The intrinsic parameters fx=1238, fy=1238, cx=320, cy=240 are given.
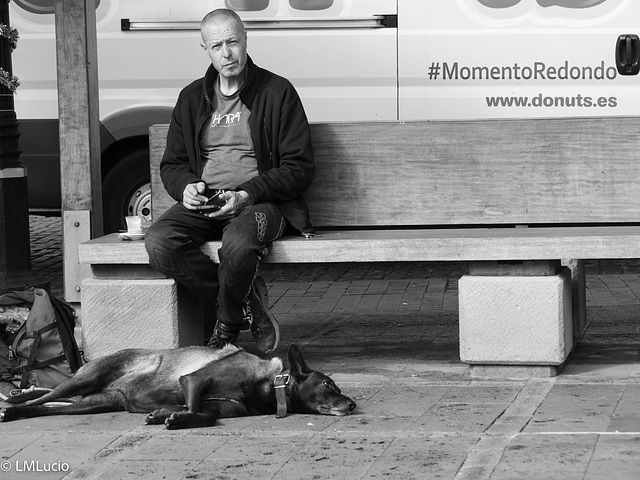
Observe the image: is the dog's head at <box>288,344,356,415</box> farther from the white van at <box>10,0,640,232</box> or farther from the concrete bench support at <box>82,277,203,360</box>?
the white van at <box>10,0,640,232</box>

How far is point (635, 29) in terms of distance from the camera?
8.38 metres

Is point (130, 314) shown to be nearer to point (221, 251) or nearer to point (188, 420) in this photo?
point (221, 251)

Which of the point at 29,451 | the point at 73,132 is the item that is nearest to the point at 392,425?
the point at 29,451

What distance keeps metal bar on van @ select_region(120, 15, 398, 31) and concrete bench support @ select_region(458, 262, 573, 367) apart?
3.42 meters

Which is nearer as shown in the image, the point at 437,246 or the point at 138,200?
the point at 437,246

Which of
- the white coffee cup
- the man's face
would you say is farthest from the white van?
the white coffee cup

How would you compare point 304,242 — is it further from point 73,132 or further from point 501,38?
point 501,38

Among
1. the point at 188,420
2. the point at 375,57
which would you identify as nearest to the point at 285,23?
the point at 375,57

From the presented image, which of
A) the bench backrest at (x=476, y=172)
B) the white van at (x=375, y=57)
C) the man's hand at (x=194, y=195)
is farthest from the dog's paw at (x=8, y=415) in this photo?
the white van at (x=375, y=57)

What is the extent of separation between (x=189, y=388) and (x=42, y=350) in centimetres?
106

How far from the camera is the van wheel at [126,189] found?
924 centimetres

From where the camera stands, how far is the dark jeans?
5555 millimetres

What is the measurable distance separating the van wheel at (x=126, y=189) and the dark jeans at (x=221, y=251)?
3497 millimetres

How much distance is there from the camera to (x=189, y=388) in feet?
16.2
